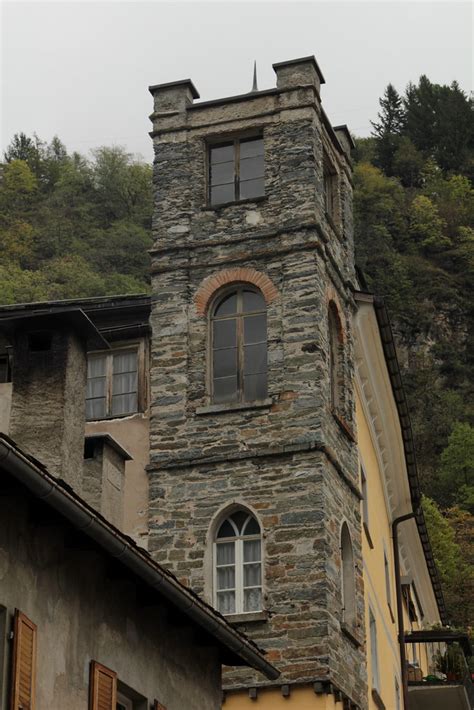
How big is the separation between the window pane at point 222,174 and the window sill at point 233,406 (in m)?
3.58

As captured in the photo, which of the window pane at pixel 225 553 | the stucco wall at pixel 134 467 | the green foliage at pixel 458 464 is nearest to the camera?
the window pane at pixel 225 553

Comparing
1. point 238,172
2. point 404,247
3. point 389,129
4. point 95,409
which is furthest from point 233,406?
point 389,129

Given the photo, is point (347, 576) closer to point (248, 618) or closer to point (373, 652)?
point (248, 618)

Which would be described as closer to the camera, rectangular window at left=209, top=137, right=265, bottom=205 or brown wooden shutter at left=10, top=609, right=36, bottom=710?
brown wooden shutter at left=10, top=609, right=36, bottom=710

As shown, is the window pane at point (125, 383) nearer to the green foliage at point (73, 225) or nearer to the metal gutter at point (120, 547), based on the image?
the metal gutter at point (120, 547)

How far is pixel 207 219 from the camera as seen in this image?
880 inches

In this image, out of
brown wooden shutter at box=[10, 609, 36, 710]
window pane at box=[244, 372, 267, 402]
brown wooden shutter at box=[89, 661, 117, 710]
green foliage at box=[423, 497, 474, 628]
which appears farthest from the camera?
green foliage at box=[423, 497, 474, 628]

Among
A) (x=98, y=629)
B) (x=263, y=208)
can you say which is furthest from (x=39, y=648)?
(x=263, y=208)

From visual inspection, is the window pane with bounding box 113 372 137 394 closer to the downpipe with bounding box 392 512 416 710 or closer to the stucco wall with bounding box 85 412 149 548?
the stucco wall with bounding box 85 412 149 548

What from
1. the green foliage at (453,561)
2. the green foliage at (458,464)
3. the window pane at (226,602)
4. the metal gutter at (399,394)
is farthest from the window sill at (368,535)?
the green foliage at (458,464)

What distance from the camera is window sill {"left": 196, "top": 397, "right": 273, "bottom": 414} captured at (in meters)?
20.9

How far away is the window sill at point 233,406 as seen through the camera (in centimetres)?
2086

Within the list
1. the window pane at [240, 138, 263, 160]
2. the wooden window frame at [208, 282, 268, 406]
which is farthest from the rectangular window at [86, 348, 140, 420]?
the window pane at [240, 138, 263, 160]

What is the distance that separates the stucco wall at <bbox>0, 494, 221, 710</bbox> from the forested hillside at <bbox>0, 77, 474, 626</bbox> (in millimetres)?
43798
